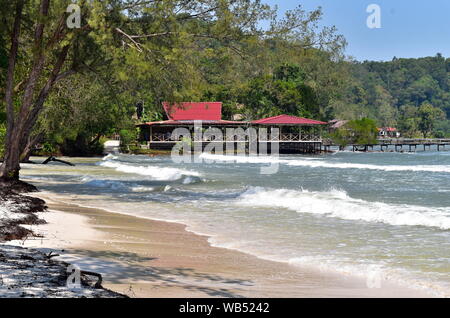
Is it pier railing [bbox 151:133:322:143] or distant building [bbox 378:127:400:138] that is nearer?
pier railing [bbox 151:133:322:143]

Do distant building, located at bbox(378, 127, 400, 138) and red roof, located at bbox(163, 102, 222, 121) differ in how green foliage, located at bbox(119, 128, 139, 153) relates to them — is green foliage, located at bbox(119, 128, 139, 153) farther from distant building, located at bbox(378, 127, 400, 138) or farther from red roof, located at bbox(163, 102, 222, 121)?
distant building, located at bbox(378, 127, 400, 138)

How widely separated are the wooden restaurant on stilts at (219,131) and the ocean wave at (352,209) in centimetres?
4807

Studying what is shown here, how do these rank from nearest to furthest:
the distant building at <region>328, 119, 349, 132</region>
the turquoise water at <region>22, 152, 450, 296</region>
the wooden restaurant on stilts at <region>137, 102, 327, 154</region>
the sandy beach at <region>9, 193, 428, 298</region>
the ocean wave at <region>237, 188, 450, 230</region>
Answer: the sandy beach at <region>9, 193, 428, 298</region> < the turquoise water at <region>22, 152, 450, 296</region> < the ocean wave at <region>237, 188, 450, 230</region> < the wooden restaurant on stilts at <region>137, 102, 327, 154</region> < the distant building at <region>328, 119, 349, 132</region>

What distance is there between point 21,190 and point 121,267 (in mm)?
11151

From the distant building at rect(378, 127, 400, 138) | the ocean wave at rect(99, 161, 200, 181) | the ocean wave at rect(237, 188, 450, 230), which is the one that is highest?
the distant building at rect(378, 127, 400, 138)

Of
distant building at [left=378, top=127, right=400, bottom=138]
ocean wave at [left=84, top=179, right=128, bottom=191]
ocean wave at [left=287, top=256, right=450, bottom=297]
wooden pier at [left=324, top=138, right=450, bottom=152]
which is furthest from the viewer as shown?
distant building at [left=378, top=127, right=400, bottom=138]

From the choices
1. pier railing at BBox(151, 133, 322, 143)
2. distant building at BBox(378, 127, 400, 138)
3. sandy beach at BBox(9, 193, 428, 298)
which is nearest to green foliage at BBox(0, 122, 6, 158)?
sandy beach at BBox(9, 193, 428, 298)

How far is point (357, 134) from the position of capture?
90.7 metres

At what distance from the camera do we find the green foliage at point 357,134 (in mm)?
89562

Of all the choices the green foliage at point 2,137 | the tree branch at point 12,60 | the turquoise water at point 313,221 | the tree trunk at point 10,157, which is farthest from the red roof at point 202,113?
the tree branch at point 12,60

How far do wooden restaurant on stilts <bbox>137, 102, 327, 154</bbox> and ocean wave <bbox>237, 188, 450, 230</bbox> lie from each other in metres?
48.1

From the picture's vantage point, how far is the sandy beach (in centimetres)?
704

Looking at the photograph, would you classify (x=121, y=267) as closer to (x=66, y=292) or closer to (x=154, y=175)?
(x=66, y=292)

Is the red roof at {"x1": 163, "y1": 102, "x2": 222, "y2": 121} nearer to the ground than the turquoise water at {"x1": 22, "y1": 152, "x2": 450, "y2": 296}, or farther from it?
farther from it
